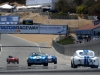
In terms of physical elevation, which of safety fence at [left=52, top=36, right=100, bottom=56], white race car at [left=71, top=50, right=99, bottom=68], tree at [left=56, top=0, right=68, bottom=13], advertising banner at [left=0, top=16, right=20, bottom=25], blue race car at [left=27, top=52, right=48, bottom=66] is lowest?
safety fence at [left=52, top=36, right=100, bottom=56]

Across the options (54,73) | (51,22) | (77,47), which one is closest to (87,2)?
(51,22)

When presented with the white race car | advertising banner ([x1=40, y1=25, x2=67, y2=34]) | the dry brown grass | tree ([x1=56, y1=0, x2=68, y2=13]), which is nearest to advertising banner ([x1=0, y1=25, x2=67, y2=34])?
advertising banner ([x1=40, y1=25, x2=67, y2=34])

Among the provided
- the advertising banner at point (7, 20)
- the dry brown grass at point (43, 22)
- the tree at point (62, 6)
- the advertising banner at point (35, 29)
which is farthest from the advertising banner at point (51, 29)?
the tree at point (62, 6)

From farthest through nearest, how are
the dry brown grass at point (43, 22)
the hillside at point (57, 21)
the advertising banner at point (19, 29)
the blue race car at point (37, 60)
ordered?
1. the hillside at point (57, 21)
2. the dry brown grass at point (43, 22)
3. the advertising banner at point (19, 29)
4. the blue race car at point (37, 60)

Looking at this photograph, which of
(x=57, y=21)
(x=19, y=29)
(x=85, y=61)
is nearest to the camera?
(x=85, y=61)

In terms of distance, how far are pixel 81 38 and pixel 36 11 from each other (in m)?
40.6

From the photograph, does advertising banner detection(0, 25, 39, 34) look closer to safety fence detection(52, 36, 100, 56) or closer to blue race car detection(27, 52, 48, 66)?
safety fence detection(52, 36, 100, 56)

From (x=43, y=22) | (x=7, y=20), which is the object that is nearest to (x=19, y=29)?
(x=7, y=20)

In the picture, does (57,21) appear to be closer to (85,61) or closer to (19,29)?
(19,29)

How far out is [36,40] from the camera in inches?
3477

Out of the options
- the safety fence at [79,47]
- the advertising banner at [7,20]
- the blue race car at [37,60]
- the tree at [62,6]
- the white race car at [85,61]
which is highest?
the tree at [62,6]

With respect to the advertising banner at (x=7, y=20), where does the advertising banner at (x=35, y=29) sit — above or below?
below

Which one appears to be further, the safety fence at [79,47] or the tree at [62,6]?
the tree at [62,6]

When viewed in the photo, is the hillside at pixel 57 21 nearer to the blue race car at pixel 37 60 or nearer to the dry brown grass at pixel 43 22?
the dry brown grass at pixel 43 22
